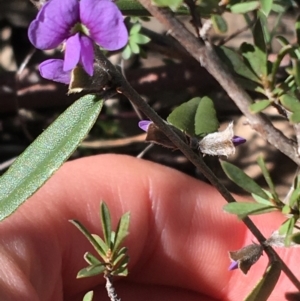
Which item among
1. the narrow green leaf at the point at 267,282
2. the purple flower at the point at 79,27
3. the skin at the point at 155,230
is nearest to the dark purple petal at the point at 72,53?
the purple flower at the point at 79,27

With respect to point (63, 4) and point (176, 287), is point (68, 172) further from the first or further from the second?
point (63, 4)

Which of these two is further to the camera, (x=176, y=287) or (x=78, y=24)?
(x=176, y=287)

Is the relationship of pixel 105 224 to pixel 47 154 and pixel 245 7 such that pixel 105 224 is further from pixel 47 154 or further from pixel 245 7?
pixel 245 7

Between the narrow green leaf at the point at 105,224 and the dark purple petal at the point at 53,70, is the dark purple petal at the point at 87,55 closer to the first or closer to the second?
the dark purple petal at the point at 53,70

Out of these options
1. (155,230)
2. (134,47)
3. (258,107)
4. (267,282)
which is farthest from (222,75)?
(155,230)

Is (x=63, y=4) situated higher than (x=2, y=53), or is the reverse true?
(x=63, y=4)

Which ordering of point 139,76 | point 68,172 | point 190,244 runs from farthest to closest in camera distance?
point 139,76 → point 190,244 → point 68,172

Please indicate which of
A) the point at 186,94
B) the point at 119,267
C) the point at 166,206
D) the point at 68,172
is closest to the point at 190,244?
the point at 166,206

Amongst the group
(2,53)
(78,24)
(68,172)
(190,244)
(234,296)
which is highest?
(78,24)

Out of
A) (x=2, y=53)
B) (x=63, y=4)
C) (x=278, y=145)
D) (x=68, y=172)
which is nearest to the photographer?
(x=63, y=4)
